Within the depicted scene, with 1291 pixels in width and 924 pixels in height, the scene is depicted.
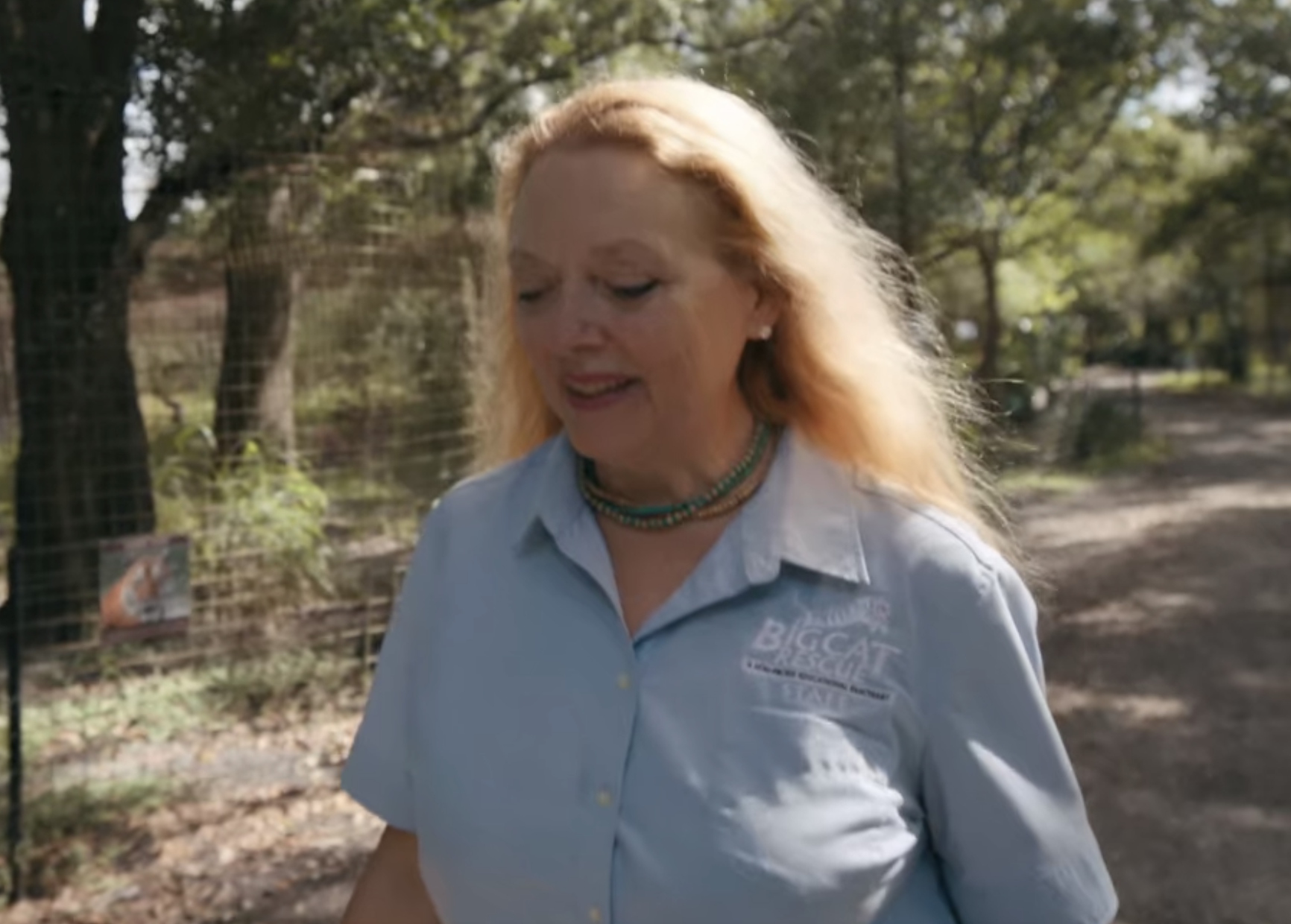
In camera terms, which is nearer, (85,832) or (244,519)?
(85,832)

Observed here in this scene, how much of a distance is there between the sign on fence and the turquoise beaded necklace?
12.6 ft

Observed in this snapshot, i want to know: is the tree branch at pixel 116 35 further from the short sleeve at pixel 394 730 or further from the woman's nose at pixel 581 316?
the woman's nose at pixel 581 316

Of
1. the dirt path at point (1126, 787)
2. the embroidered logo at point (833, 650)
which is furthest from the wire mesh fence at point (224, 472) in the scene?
the embroidered logo at point (833, 650)

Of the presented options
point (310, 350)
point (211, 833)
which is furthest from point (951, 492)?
point (310, 350)


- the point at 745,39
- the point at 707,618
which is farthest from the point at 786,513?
the point at 745,39

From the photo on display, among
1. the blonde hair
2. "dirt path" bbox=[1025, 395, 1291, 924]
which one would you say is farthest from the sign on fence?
the blonde hair

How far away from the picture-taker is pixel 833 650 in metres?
1.53

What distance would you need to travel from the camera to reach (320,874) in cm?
502

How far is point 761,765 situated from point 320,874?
12.7 ft

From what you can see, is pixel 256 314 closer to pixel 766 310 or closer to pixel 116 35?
pixel 116 35

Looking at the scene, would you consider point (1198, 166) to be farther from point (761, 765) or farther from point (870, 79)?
point (761, 765)

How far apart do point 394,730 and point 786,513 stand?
55 centimetres

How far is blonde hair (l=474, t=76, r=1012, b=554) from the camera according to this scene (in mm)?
1633

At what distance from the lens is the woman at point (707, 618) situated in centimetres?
151
